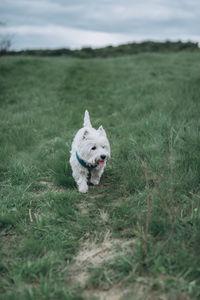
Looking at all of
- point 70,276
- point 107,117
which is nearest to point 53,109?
point 107,117

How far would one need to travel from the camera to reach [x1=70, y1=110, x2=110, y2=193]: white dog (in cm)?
372

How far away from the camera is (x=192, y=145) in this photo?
4.55 meters

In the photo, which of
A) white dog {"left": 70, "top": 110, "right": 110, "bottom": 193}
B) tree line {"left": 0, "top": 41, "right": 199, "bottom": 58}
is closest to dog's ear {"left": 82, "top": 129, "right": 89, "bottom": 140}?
white dog {"left": 70, "top": 110, "right": 110, "bottom": 193}

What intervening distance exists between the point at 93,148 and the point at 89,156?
127 mm

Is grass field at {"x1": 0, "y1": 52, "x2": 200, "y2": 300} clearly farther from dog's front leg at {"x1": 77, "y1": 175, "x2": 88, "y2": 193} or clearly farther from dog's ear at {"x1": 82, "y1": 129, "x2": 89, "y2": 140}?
dog's ear at {"x1": 82, "y1": 129, "x2": 89, "y2": 140}

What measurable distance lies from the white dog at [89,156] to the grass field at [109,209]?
18 cm

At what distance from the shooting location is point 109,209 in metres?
3.45

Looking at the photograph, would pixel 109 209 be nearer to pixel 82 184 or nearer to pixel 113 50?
pixel 82 184

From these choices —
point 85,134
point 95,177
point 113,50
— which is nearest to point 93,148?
point 85,134

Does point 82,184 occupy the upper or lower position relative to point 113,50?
lower

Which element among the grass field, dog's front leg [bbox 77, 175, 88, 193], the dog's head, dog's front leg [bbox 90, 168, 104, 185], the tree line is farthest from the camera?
the tree line

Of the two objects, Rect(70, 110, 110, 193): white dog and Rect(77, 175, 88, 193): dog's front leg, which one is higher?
Rect(70, 110, 110, 193): white dog

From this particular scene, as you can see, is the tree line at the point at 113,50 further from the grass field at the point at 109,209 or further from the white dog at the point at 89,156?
the white dog at the point at 89,156

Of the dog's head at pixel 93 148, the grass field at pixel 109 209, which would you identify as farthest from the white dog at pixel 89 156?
the grass field at pixel 109 209
